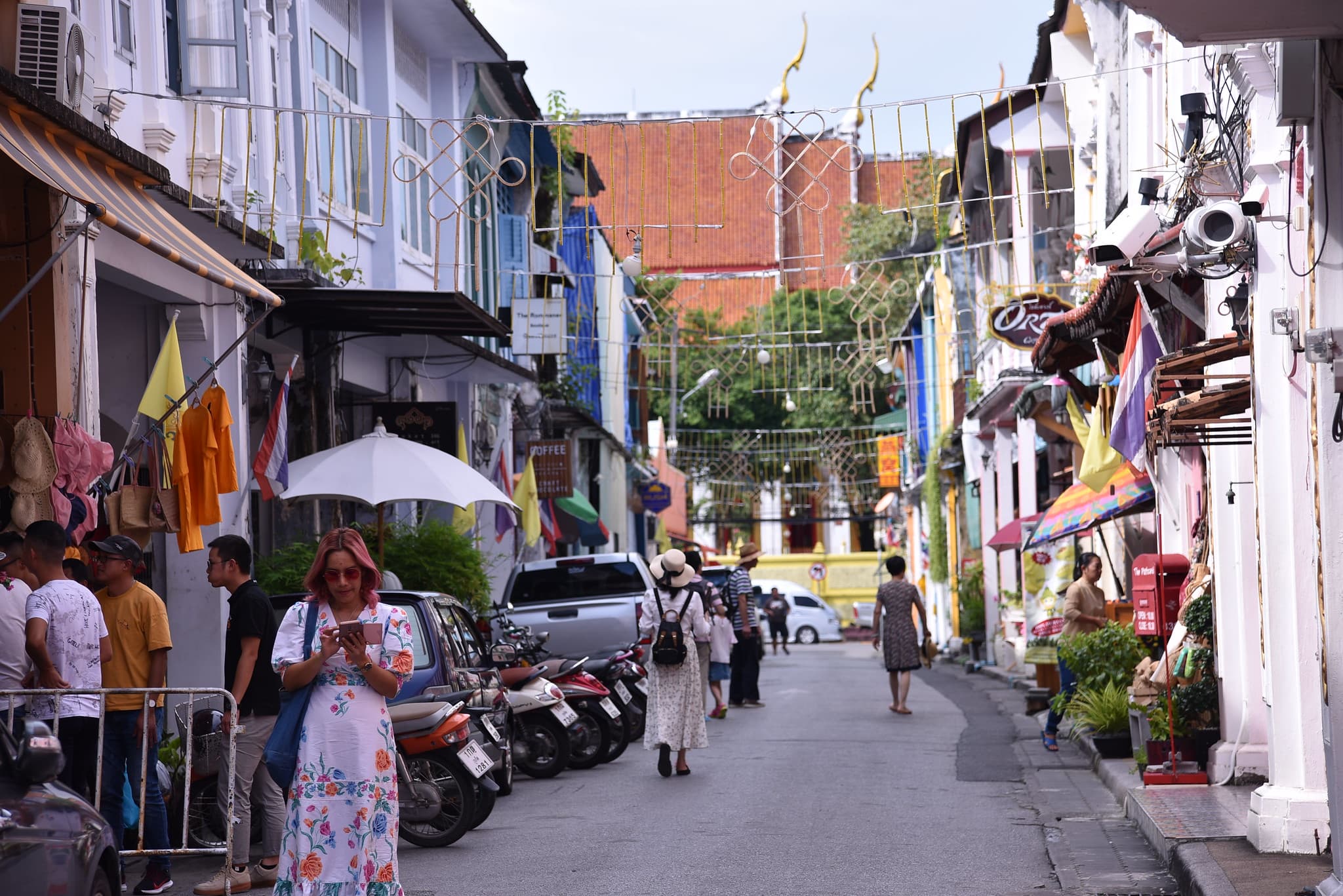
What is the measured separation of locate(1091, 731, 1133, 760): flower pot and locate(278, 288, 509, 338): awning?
6.69 m

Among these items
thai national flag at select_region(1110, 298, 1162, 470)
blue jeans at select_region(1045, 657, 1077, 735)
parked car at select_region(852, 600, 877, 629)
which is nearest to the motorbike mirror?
thai national flag at select_region(1110, 298, 1162, 470)

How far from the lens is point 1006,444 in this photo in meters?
30.5

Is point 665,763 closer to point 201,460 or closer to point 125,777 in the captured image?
point 201,460

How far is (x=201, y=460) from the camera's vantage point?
12.3m

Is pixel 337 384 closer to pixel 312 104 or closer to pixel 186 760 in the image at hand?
pixel 312 104

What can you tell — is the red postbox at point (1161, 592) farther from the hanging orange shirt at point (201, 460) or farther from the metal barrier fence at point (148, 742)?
the metal barrier fence at point (148, 742)

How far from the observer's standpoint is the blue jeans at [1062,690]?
15.7 metres

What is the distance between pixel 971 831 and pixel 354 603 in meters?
5.36

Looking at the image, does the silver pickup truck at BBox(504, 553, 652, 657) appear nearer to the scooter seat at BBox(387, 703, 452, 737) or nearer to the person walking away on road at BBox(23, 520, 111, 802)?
the scooter seat at BBox(387, 703, 452, 737)

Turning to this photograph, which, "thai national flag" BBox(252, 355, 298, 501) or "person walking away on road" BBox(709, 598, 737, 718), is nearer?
"thai national flag" BBox(252, 355, 298, 501)

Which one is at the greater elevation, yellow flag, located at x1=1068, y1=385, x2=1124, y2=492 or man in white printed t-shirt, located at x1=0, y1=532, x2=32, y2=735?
yellow flag, located at x1=1068, y1=385, x2=1124, y2=492

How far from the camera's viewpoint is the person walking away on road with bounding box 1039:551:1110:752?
52.5 feet

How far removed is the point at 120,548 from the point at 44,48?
12.2ft

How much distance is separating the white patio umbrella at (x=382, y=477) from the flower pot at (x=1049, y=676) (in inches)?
260
